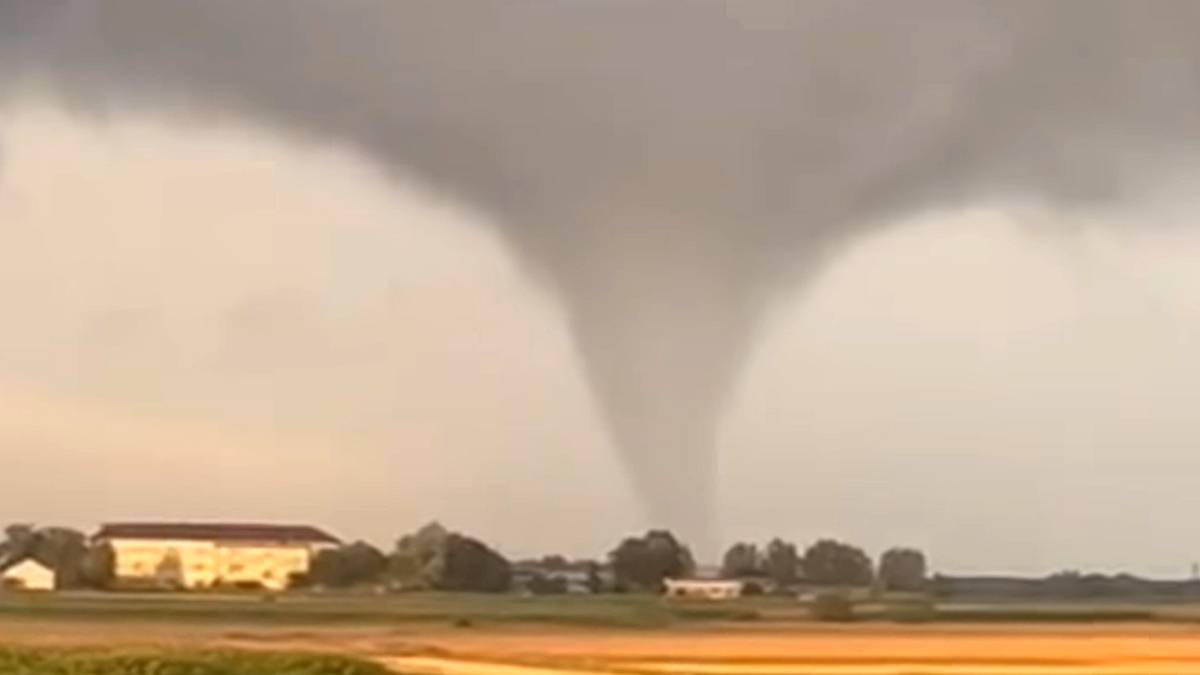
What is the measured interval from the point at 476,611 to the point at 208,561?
67.5 ft

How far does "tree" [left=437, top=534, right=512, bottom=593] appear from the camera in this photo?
94.6 meters

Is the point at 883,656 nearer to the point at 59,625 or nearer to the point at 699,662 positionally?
the point at 699,662

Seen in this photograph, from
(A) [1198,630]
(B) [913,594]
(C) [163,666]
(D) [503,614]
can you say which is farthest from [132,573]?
(C) [163,666]

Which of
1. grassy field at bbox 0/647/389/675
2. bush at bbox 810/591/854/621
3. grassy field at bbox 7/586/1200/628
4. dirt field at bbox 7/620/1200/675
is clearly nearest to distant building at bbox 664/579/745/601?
grassy field at bbox 7/586/1200/628

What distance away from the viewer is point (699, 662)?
55.7m

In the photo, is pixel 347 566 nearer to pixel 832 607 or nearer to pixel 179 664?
pixel 832 607

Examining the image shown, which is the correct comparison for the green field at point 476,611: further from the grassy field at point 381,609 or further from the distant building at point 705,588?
the distant building at point 705,588

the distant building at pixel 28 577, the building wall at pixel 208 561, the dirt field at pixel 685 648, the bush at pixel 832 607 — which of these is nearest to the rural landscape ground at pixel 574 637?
the dirt field at pixel 685 648

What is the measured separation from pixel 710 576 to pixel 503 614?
22570 mm

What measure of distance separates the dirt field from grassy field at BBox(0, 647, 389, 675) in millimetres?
2337

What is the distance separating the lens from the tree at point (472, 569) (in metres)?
94.6

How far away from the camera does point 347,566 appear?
9944 centimetres

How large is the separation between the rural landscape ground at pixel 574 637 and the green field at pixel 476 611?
167mm

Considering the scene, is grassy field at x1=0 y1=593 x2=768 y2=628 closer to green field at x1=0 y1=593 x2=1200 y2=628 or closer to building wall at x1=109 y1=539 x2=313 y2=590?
green field at x1=0 y1=593 x2=1200 y2=628
